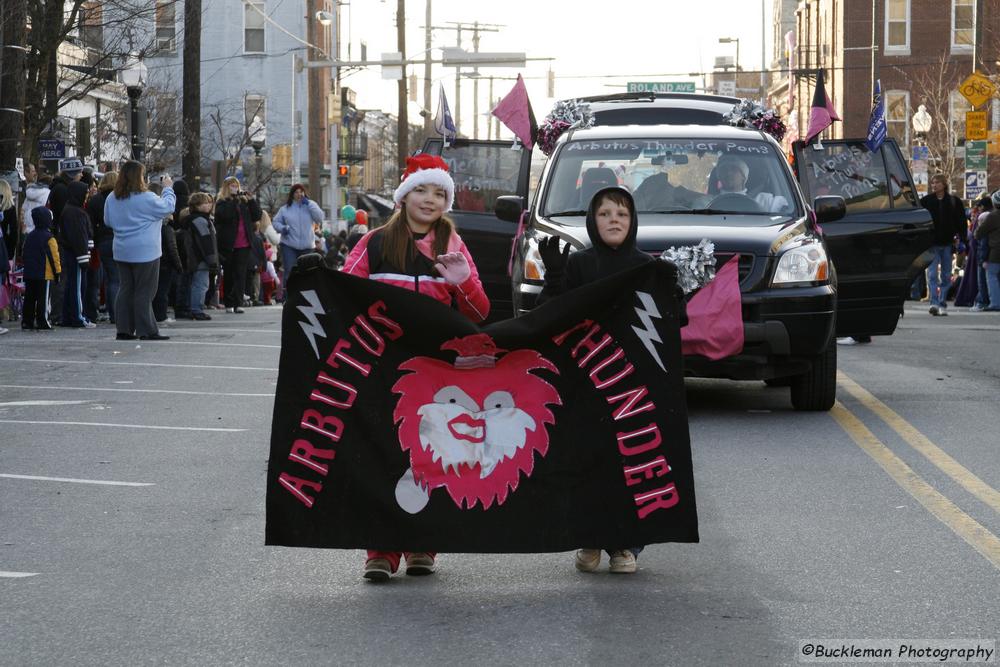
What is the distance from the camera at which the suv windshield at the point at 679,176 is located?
11.9m

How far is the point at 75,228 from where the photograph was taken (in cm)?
1903

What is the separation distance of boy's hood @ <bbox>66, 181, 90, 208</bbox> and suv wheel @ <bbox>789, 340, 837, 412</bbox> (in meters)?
10.5

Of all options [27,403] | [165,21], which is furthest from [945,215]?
[27,403]

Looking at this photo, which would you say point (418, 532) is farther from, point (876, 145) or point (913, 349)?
point (913, 349)

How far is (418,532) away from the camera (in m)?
6.14

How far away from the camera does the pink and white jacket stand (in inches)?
258

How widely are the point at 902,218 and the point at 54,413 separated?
25.1 ft

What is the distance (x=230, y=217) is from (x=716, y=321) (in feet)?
47.1

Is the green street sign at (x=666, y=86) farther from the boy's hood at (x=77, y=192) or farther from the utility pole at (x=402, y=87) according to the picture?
the boy's hood at (x=77, y=192)

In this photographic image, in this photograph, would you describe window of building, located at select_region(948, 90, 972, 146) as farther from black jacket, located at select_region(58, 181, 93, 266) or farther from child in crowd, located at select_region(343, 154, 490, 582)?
child in crowd, located at select_region(343, 154, 490, 582)

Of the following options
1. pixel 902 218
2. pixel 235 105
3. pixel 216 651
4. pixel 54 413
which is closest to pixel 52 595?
pixel 216 651

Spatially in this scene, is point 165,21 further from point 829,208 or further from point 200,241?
point 829,208

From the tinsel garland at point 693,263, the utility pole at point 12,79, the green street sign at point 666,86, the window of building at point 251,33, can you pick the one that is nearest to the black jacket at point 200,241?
the utility pole at point 12,79

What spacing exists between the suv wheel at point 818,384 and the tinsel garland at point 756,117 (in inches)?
131
